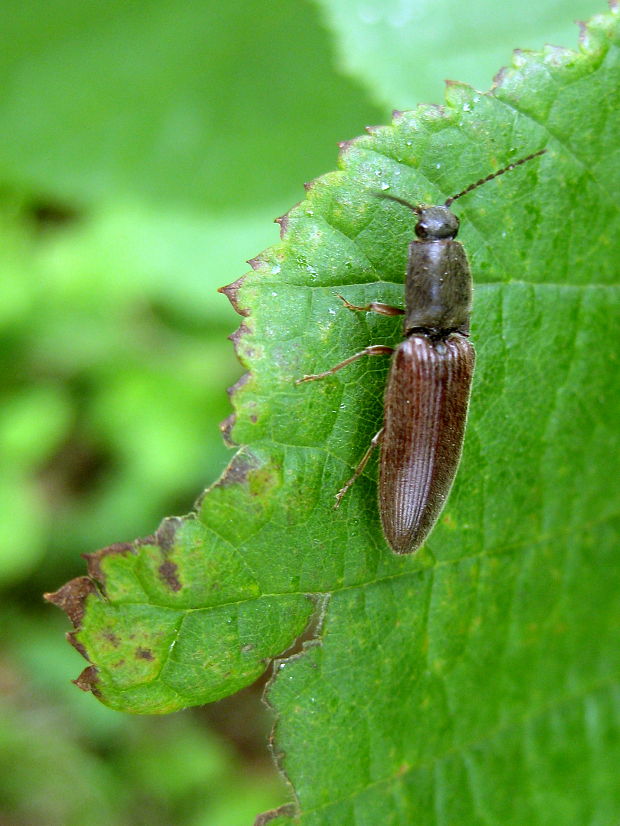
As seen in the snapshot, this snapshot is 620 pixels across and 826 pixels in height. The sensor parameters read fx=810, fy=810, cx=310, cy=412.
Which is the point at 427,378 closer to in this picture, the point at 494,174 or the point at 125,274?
the point at 494,174

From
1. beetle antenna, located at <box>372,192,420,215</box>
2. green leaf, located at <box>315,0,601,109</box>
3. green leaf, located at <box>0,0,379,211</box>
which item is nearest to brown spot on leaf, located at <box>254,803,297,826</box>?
beetle antenna, located at <box>372,192,420,215</box>

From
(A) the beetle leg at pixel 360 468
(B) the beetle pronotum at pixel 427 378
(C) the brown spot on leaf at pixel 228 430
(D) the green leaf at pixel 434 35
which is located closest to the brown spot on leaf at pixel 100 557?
(C) the brown spot on leaf at pixel 228 430

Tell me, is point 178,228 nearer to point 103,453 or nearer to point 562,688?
point 103,453

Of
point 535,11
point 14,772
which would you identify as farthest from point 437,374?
point 14,772

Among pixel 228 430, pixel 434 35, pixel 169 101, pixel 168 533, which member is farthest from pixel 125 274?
pixel 168 533

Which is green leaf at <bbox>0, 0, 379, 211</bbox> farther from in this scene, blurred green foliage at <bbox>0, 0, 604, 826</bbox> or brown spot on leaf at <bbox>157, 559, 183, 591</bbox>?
brown spot on leaf at <bbox>157, 559, 183, 591</bbox>

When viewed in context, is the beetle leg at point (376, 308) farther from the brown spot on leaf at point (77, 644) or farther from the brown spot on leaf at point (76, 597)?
the brown spot on leaf at point (77, 644)
